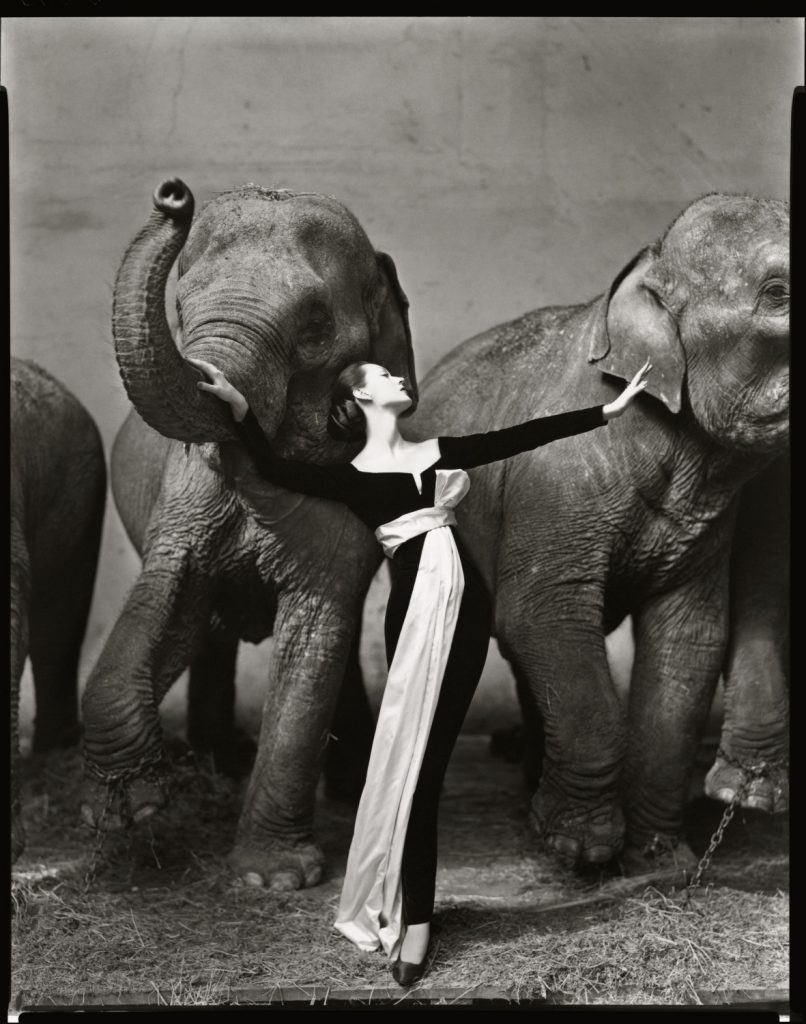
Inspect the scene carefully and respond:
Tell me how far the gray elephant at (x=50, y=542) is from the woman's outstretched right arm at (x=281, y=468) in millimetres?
1023

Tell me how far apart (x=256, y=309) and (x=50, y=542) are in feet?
5.47

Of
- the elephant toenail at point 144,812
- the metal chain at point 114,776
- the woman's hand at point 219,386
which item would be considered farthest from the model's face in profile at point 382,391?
the elephant toenail at point 144,812

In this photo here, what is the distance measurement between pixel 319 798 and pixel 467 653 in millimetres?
1883

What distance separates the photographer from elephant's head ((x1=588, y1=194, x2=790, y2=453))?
15.9ft

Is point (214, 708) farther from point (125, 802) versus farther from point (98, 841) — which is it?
point (125, 802)

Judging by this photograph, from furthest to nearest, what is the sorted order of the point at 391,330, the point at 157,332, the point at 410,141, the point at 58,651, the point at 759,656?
the point at 410,141 < the point at 58,651 < the point at 759,656 < the point at 391,330 < the point at 157,332

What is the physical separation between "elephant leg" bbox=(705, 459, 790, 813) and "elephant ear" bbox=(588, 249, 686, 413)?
2.33 feet

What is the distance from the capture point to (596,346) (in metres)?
5.13

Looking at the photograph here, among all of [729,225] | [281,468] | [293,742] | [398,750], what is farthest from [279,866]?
[729,225]

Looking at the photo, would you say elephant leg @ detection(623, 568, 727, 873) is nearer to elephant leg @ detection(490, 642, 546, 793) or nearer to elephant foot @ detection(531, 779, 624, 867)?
elephant foot @ detection(531, 779, 624, 867)

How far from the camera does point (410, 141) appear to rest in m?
7.09

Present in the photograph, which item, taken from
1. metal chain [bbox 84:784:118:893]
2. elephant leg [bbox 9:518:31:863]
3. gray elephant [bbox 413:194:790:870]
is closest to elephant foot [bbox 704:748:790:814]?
gray elephant [bbox 413:194:790:870]

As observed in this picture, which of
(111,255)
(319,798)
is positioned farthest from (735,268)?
(111,255)

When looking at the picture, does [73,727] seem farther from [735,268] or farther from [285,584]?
[735,268]
